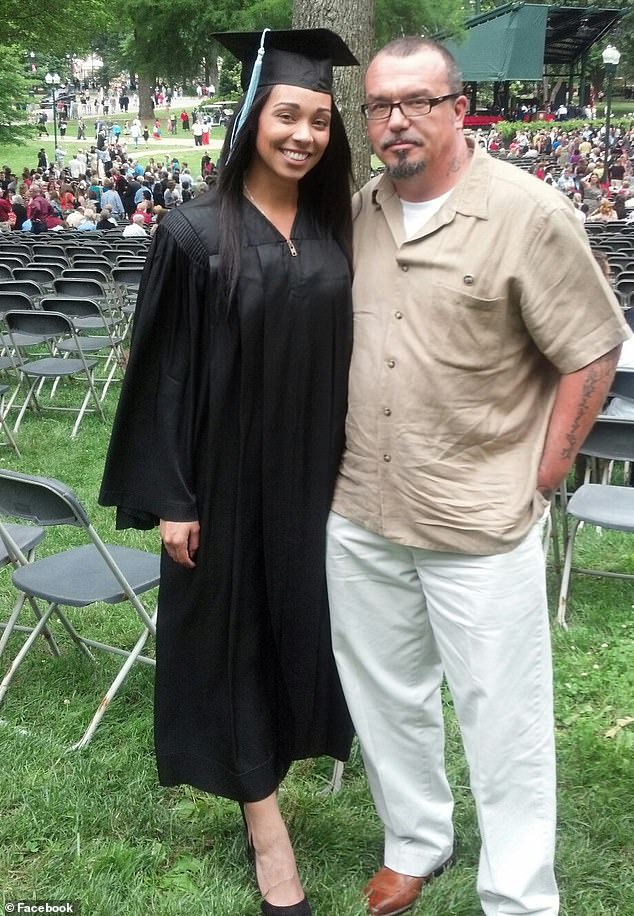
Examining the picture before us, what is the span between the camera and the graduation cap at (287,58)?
234cm

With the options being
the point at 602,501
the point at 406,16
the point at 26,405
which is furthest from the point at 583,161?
the point at 602,501

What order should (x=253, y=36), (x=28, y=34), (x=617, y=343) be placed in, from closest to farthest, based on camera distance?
1. (x=617, y=343)
2. (x=253, y=36)
3. (x=28, y=34)

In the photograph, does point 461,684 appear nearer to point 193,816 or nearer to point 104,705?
point 193,816

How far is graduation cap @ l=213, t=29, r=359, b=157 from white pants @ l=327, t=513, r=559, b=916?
99 centimetres

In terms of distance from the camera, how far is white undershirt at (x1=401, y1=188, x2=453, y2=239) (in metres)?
2.28

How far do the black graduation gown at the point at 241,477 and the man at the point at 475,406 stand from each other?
0.11 metres

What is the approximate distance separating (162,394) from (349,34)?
18.4 feet

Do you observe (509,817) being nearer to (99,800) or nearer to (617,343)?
(617,343)

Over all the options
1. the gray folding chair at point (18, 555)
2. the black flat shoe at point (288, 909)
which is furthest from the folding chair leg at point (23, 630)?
the black flat shoe at point (288, 909)

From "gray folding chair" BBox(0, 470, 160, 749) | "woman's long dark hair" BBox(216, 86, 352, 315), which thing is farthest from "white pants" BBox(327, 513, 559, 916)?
"gray folding chair" BBox(0, 470, 160, 749)

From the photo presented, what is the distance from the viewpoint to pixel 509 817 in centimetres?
234

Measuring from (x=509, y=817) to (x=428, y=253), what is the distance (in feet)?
4.13

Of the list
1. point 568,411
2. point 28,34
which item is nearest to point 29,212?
point 28,34

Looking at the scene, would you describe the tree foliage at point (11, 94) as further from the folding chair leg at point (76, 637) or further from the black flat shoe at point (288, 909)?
the black flat shoe at point (288, 909)
